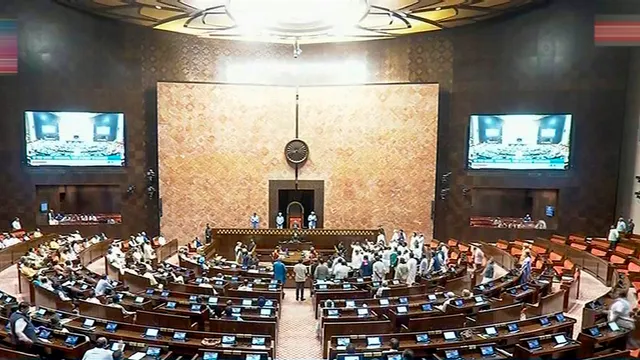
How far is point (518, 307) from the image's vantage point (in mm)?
10969

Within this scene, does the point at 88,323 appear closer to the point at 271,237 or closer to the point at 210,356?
the point at 210,356

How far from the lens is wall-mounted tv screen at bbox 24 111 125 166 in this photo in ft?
77.2

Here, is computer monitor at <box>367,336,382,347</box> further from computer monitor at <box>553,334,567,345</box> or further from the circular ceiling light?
the circular ceiling light

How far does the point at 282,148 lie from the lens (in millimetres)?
25547

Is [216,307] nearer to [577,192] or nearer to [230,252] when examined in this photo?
[230,252]

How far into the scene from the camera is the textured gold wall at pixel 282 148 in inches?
974

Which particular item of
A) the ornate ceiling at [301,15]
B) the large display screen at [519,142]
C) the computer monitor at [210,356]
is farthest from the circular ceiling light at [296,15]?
the computer monitor at [210,356]

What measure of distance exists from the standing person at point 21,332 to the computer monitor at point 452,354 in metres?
7.13

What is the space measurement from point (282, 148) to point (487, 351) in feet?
60.4

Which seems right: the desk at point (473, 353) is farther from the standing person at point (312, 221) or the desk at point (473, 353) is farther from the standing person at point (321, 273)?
the standing person at point (312, 221)

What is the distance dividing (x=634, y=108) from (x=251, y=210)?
18.7 metres

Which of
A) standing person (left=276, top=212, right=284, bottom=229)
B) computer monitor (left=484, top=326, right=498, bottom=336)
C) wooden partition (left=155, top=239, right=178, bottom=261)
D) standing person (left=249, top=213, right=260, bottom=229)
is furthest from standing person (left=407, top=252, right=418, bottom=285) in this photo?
standing person (left=249, top=213, right=260, bottom=229)

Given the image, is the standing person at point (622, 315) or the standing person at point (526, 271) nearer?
the standing person at point (622, 315)

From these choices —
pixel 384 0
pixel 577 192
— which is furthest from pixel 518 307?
pixel 577 192
